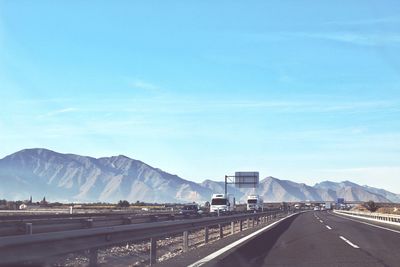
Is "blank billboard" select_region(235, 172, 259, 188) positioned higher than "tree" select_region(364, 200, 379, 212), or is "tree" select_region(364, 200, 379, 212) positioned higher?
"blank billboard" select_region(235, 172, 259, 188)

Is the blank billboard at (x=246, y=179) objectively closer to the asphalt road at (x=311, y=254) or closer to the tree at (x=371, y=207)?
the tree at (x=371, y=207)

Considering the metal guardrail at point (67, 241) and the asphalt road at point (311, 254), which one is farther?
the asphalt road at point (311, 254)

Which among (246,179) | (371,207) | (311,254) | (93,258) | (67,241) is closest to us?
(67,241)

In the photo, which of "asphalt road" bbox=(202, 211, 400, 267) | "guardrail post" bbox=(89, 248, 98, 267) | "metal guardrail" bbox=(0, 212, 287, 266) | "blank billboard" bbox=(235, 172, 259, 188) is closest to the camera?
"metal guardrail" bbox=(0, 212, 287, 266)

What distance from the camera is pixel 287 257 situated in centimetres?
1539

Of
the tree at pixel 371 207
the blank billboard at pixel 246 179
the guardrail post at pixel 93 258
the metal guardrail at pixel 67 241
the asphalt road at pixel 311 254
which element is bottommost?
the asphalt road at pixel 311 254

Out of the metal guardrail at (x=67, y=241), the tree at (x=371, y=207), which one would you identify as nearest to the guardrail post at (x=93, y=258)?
the metal guardrail at (x=67, y=241)

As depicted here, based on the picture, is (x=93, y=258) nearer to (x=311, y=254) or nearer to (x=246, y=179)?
(x=311, y=254)

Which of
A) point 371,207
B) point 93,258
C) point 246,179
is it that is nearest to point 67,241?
point 93,258

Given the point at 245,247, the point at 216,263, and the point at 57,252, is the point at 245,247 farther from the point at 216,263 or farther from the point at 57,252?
the point at 57,252

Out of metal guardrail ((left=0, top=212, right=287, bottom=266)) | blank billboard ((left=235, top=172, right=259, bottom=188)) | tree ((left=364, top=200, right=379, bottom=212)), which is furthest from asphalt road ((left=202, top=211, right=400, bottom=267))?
tree ((left=364, top=200, right=379, bottom=212))

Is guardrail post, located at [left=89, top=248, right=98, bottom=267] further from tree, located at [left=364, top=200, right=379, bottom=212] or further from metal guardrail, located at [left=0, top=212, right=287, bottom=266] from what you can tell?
tree, located at [left=364, top=200, right=379, bottom=212]

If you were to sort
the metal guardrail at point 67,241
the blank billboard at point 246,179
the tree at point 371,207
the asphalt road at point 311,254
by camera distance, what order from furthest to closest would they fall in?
the tree at point 371,207
the blank billboard at point 246,179
the asphalt road at point 311,254
the metal guardrail at point 67,241

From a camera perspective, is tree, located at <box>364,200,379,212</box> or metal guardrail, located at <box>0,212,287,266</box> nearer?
metal guardrail, located at <box>0,212,287,266</box>
